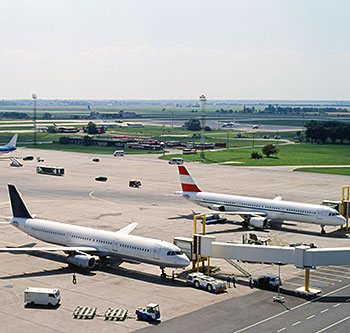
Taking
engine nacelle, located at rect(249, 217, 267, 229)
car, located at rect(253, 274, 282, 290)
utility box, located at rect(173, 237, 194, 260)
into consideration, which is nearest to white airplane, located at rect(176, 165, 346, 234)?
engine nacelle, located at rect(249, 217, 267, 229)

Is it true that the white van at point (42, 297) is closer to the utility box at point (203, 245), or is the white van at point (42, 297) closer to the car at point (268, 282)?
the utility box at point (203, 245)

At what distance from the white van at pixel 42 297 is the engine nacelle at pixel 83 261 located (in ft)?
33.6

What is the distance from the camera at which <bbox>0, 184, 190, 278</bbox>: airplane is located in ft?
200

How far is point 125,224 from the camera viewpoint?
9156 centimetres

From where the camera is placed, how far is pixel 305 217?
3376 inches

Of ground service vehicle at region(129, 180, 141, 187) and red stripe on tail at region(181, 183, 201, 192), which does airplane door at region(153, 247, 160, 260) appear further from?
ground service vehicle at region(129, 180, 141, 187)

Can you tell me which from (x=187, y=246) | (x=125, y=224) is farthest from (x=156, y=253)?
(x=125, y=224)

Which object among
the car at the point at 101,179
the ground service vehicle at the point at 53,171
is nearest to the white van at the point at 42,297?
the car at the point at 101,179

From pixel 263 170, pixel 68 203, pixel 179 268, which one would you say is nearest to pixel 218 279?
pixel 179 268

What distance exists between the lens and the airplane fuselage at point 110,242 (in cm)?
6075

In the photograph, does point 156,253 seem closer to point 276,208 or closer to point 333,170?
point 276,208

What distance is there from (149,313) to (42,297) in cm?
1085

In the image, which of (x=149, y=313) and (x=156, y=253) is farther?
(x=156, y=253)

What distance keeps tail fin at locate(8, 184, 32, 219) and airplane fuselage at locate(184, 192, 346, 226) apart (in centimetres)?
3236
